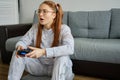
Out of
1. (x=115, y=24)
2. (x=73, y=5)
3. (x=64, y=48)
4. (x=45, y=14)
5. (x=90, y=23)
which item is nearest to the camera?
(x=64, y=48)

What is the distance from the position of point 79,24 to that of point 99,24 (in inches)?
10.6

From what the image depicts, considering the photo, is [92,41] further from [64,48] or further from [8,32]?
[8,32]

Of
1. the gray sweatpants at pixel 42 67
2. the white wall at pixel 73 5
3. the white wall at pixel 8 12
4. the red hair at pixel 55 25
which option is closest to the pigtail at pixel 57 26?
the red hair at pixel 55 25

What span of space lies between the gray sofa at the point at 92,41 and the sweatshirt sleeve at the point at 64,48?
16.1 inches

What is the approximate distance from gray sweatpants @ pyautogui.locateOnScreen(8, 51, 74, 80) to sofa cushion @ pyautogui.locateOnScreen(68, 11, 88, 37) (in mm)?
928

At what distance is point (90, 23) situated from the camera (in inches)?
90.7

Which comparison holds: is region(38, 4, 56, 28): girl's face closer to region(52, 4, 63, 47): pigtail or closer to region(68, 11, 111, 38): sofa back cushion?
region(52, 4, 63, 47): pigtail

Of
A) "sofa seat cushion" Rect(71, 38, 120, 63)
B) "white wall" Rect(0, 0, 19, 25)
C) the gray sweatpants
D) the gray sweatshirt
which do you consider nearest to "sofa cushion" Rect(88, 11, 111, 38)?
"sofa seat cushion" Rect(71, 38, 120, 63)

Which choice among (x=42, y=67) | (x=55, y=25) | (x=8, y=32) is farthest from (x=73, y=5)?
(x=42, y=67)

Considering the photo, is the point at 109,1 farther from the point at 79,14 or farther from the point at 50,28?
the point at 50,28

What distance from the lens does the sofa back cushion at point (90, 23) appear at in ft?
7.29

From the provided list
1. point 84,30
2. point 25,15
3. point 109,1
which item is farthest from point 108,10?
point 25,15

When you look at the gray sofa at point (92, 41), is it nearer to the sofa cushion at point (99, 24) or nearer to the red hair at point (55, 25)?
the sofa cushion at point (99, 24)

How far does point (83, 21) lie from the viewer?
91.8 inches
